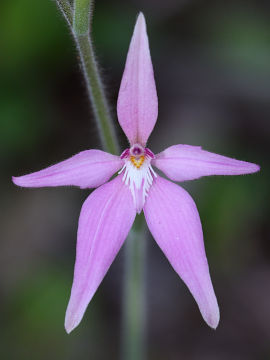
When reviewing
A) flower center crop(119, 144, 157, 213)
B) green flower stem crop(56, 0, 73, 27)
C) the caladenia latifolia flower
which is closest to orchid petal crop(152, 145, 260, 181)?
the caladenia latifolia flower

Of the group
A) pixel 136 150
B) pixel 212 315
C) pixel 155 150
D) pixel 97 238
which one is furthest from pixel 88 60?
pixel 155 150

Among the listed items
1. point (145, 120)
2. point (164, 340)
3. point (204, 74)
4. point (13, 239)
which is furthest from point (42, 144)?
point (145, 120)

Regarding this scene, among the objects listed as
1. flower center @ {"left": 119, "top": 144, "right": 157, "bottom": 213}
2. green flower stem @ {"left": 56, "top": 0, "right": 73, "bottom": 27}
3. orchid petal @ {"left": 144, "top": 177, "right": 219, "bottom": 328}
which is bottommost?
orchid petal @ {"left": 144, "top": 177, "right": 219, "bottom": 328}

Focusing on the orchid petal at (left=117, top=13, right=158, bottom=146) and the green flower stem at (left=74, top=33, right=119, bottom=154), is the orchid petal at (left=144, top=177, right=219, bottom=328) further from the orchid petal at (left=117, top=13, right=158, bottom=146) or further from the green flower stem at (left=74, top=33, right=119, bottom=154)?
the green flower stem at (left=74, top=33, right=119, bottom=154)

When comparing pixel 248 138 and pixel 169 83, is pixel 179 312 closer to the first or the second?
pixel 248 138

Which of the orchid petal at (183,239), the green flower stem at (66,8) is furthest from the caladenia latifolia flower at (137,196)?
the green flower stem at (66,8)

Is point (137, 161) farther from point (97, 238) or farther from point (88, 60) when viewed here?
point (88, 60)
